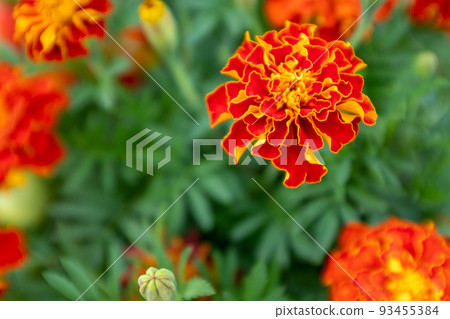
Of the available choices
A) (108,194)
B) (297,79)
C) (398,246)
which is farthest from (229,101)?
(108,194)

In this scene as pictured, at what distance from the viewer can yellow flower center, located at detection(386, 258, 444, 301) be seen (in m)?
0.47

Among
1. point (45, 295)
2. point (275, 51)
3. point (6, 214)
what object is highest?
point (275, 51)

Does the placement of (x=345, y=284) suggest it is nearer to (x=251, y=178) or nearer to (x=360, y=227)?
(x=360, y=227)

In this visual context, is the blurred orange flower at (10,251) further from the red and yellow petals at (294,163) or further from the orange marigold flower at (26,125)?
the red and yellow petals at (294,163)

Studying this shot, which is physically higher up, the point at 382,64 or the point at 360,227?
the point at 382,64

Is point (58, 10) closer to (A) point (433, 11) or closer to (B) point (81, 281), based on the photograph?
(B) point (81, 281)

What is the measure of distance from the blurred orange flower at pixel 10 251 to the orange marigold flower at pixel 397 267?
0.36 meters

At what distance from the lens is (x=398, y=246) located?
494 millimetres

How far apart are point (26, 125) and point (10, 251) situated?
0.49 ft

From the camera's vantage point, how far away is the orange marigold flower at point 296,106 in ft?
1.35

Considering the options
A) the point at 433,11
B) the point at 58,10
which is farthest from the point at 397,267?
the point at 58,10

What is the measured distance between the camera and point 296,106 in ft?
1.36

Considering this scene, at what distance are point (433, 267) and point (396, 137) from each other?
19 cm

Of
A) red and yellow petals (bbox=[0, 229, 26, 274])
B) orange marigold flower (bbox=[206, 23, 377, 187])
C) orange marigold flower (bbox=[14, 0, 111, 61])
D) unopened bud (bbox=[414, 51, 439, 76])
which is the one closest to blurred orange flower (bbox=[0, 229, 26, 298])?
red and yellow petals (bbox=[0, 229, 26, 274])
